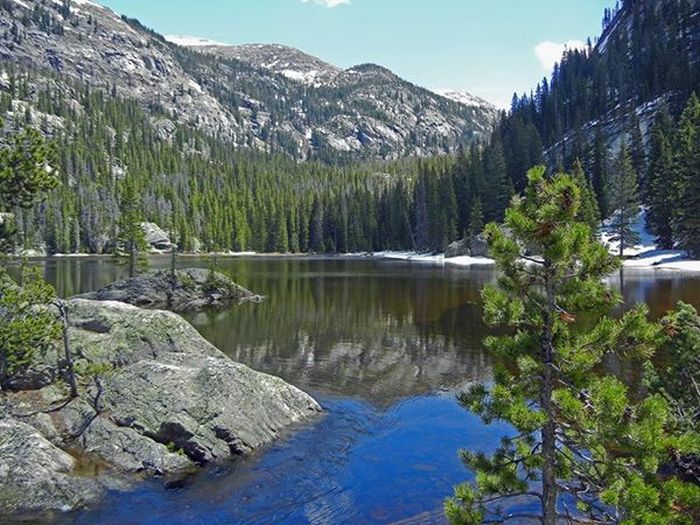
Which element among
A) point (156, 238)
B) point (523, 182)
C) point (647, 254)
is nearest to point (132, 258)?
point (647, 254)

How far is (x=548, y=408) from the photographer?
9125 mm

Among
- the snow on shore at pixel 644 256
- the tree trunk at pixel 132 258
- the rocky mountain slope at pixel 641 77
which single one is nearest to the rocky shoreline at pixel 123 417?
the tree trunk at pixel 132 258

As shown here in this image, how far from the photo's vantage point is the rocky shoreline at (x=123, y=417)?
15375 mm

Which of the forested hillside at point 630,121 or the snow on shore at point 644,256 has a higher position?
the forested hillside at point 630,121

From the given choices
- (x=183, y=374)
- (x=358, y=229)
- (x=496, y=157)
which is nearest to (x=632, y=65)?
(x=496, y=157)

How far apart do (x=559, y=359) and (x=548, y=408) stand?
78 cm

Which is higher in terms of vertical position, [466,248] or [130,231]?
[130,231]

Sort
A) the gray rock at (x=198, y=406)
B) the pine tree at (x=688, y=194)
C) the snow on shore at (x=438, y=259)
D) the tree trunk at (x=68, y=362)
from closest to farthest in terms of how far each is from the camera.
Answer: the gray rock at (x=198, y=406) < the tree trunk at (x=68, y=362) < the pine tree at (x=688, y=194) < the snow on shore at (x=438, y=259)

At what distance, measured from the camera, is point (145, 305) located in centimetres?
5603

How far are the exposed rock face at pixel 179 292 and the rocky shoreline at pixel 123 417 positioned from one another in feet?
107

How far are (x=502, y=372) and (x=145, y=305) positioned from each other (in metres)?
51.3

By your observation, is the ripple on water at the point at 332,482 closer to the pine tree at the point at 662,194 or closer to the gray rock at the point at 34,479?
the gray rock at the point at 34,479

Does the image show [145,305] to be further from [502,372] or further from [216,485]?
[502,372]

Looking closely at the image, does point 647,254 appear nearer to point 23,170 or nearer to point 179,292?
point 179,292
